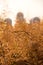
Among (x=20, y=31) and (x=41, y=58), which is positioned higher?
(x=20, y=31)

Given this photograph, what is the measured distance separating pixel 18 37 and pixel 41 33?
12 centimetres

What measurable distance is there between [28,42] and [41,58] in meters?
0.10

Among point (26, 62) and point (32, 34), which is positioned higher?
point (32, 34)

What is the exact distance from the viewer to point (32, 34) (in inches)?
49.5

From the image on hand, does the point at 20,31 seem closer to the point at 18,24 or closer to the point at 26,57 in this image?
the point at 18,24

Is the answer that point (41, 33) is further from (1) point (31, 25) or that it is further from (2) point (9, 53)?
(2) point (9, 53)

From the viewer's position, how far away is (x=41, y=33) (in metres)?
1.25

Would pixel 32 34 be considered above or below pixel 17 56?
above

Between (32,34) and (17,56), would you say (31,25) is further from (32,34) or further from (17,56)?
(17,56)

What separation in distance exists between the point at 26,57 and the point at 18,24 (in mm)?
186

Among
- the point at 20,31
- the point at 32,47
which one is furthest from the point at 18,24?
the point at 32,47

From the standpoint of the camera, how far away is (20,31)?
1.28 meters

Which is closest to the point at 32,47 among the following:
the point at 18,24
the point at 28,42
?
the point at 28,42

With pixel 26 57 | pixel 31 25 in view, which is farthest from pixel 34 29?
pixel 26 57
